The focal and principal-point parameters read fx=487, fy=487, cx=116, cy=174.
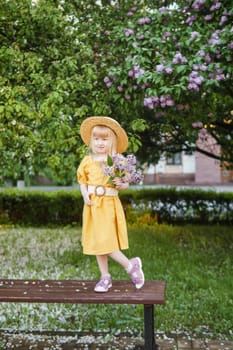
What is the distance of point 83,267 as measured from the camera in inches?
273

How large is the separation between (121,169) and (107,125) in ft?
1.21

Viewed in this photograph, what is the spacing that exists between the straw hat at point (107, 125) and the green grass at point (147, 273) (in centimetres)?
184

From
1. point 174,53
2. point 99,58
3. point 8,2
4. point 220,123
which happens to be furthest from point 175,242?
point 8,2

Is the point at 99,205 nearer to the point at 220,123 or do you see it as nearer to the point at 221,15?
the point at 221,15

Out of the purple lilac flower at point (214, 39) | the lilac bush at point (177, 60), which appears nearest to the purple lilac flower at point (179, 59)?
the lilac bush at point (177, 60)

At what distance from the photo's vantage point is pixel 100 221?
3.57 m

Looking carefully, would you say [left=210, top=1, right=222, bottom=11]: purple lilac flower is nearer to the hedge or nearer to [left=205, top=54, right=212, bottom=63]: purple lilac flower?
[left=205, top=54, right=212, bottom=63]: purple lilac flower

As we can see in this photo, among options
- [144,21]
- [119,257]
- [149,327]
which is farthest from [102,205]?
[144,21]

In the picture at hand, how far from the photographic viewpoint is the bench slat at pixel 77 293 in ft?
11.3

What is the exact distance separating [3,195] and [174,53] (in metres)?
8.31

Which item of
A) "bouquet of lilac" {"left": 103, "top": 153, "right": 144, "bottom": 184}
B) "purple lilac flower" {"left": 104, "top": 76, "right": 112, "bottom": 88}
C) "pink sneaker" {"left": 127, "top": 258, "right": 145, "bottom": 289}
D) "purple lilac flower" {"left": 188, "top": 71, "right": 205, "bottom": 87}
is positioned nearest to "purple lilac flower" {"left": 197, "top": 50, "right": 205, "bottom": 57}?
"purple lilac flower" {"left": 188, "top": 71, "right": 205, "bottom": 87}

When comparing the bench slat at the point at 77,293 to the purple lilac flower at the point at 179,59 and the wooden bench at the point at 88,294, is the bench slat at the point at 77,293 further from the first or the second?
the purple lilac flower at the point at 179,59

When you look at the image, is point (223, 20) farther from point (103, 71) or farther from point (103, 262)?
point (103, 262)

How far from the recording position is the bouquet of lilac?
3.55 meters
